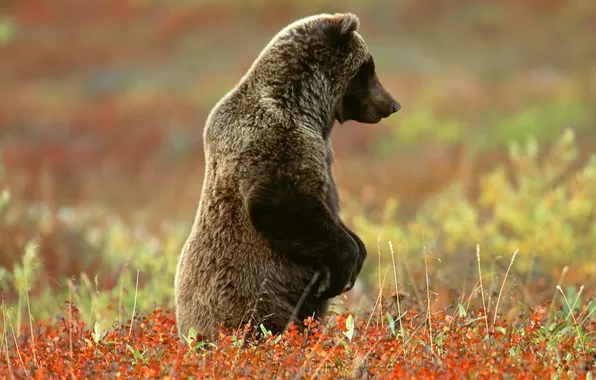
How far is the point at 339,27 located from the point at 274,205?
4.09 feet

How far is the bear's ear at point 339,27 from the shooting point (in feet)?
18.0

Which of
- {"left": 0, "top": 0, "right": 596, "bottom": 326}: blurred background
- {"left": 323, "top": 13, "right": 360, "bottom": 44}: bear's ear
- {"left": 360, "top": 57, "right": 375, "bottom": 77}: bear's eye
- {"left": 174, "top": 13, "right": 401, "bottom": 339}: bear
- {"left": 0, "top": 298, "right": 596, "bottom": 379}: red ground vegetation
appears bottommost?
{"left": 0, "top": 0, "right": 596, "bottom": 326}: blurred background

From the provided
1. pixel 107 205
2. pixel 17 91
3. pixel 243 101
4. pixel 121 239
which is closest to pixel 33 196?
pixel 107 205

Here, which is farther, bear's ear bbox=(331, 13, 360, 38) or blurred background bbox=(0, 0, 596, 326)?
blurred background bbox=(0, 0, 596, 326)

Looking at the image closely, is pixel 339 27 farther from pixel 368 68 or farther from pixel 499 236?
pixel 499 236

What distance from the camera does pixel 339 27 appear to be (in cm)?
552

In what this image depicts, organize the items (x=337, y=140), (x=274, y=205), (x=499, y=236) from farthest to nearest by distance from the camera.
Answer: (x=337, y=140) < (x=499, y=236) < (x=274, y=205)

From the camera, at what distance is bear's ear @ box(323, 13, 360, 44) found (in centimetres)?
550

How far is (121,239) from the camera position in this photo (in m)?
11.4

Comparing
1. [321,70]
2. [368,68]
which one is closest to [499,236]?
[368,68]

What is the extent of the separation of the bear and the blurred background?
38 cm

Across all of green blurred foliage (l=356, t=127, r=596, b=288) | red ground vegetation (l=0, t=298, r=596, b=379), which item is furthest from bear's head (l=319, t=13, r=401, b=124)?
green blurred foliage (l=356, t=127, r=596, b=288)

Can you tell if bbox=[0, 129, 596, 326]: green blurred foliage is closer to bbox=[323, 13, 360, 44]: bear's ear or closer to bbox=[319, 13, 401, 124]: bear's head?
bbox=[319, 13, 401, 124]: bear's head

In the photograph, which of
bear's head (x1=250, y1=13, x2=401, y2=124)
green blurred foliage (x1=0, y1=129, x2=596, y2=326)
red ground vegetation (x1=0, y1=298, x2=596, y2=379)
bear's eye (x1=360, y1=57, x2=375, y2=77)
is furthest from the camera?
green blurred foliage (x1=0, y1=129, x2=596, y2=326)
